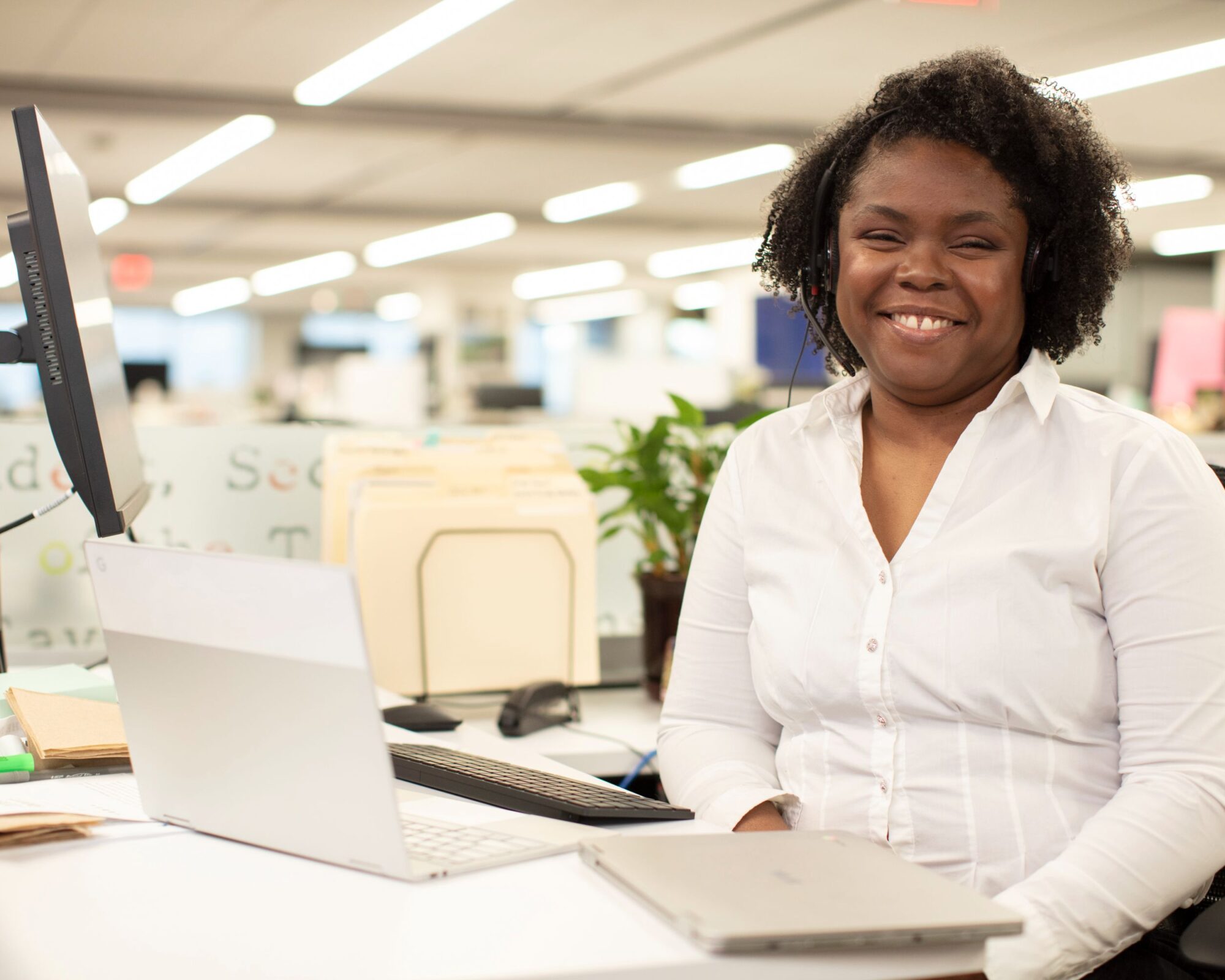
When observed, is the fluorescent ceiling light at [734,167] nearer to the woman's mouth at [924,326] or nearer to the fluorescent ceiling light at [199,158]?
the fluorescent ceiling light at [199,158]

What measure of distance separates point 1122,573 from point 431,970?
74 cm

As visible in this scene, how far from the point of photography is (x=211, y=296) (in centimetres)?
1566

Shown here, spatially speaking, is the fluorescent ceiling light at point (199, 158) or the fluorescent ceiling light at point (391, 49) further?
the fluorescent ceiling light at point (199, 158)

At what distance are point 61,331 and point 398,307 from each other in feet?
51.3

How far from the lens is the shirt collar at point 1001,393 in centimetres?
122

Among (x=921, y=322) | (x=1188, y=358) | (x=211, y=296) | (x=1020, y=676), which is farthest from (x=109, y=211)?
(x=1020, y=676)

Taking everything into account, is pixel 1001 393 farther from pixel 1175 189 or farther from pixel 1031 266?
pixel 1175 189

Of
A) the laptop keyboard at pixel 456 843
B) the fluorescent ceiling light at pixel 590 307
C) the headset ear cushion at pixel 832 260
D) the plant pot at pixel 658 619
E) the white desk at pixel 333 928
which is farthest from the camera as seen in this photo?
the fluorescent ceiling light at pixel 590 307

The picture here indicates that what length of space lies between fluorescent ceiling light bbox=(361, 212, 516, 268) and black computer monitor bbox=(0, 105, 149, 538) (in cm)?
852

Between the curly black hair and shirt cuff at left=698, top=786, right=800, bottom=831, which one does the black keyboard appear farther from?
the curly black hair

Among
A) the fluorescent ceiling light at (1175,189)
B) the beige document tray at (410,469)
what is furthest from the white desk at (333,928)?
the fluorescent ceiling light at (1175,189)

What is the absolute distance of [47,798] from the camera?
1.09 metres

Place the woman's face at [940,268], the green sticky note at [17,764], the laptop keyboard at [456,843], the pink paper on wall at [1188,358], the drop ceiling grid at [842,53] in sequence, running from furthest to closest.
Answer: the pink paper on wall at [1188,358] < the drop ceiling grid at [842,53] < the woman's face at [940,268] < the green sticky note at [17,764] < the laptop keyboard at [456,843]

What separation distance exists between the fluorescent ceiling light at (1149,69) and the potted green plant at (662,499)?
3.98m
